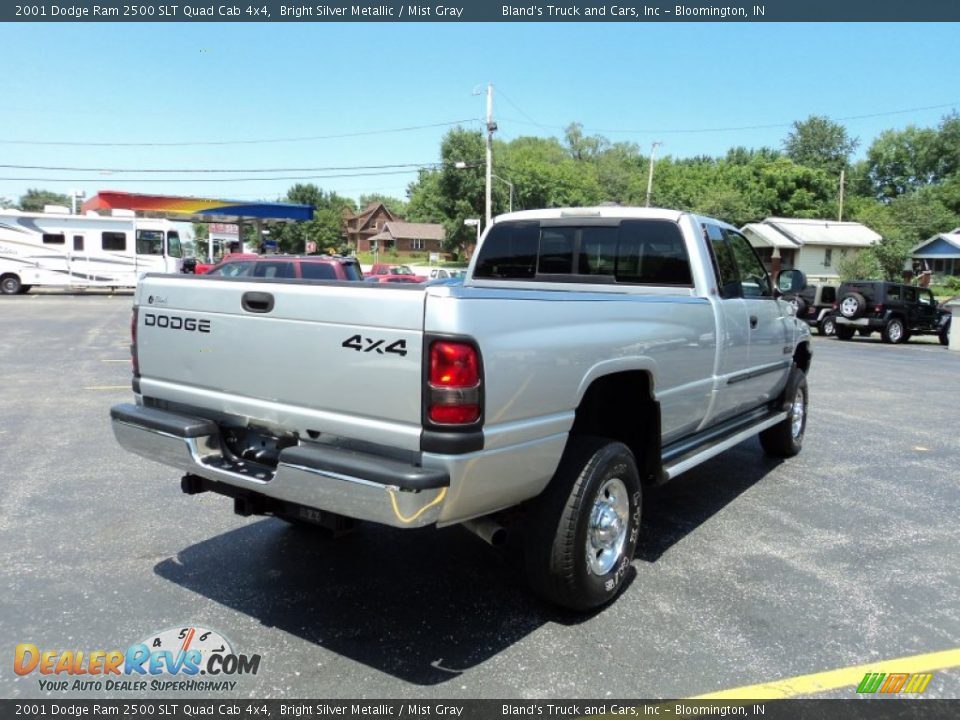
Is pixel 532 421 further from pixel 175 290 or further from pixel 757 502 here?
pixel 757 502

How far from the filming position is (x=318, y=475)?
9.13 ft

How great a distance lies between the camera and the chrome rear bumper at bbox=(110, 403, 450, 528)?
2623 mm

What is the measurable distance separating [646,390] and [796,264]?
56.6 m

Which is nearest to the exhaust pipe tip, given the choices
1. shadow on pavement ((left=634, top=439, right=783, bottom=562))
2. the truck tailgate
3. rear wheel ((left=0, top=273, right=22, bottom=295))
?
the truck tailgate

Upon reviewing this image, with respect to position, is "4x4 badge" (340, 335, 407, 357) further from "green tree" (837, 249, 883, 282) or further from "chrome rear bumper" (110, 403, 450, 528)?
"green tree" (837, 249, 883, 282)

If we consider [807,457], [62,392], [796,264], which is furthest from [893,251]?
[62,392]

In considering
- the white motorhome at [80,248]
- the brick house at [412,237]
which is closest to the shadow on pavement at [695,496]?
the white motorhome at [80,248]

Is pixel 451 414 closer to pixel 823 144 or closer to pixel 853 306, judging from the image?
pixel 853 306

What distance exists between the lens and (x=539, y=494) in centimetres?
327

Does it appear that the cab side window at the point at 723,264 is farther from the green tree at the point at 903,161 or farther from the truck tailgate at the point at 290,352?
the green tree at the point at 903,161

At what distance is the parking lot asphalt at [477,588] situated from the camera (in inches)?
119

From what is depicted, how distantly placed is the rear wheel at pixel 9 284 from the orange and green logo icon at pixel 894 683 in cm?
3194

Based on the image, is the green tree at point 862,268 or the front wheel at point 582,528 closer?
the front wheel at point 582,528

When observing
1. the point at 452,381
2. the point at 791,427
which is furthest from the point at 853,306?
the point at 452,381
